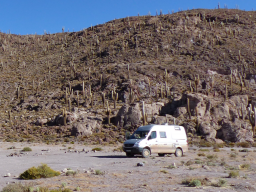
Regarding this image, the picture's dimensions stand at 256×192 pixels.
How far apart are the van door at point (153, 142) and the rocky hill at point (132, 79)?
52.3 ft

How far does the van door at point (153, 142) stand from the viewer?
18781 millimetres

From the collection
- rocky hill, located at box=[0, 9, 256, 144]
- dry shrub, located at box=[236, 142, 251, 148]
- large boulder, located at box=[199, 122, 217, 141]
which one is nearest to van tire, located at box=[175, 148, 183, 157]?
dry shrub, located at box=[236, 142, 251, 148]

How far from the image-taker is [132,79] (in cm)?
5409

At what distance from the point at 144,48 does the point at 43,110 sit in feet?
89.2

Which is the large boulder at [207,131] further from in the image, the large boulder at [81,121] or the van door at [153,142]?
the van door at [153,142]

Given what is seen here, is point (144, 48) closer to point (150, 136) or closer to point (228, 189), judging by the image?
point (150, 136)

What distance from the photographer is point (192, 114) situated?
3953cm

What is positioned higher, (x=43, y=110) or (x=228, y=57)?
(x=228, y=57)

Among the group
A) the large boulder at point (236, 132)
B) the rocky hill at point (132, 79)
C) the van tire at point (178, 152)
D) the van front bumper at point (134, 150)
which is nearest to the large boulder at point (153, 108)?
the rocky hill at point (132, 79)

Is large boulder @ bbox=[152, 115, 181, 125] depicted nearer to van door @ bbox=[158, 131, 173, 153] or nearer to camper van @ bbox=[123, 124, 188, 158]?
camper van @ bbox=[123, 124, 188, 158]

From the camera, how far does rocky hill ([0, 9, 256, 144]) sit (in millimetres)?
38906

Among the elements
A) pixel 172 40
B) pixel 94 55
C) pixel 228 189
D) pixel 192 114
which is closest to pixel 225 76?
pixel 172 40

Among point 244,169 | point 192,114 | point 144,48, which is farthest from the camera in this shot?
point 144,48

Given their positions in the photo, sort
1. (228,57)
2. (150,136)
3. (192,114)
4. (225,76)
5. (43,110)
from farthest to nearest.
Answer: (228,57), (225,76), (43,110), (192,114), (150,136)
